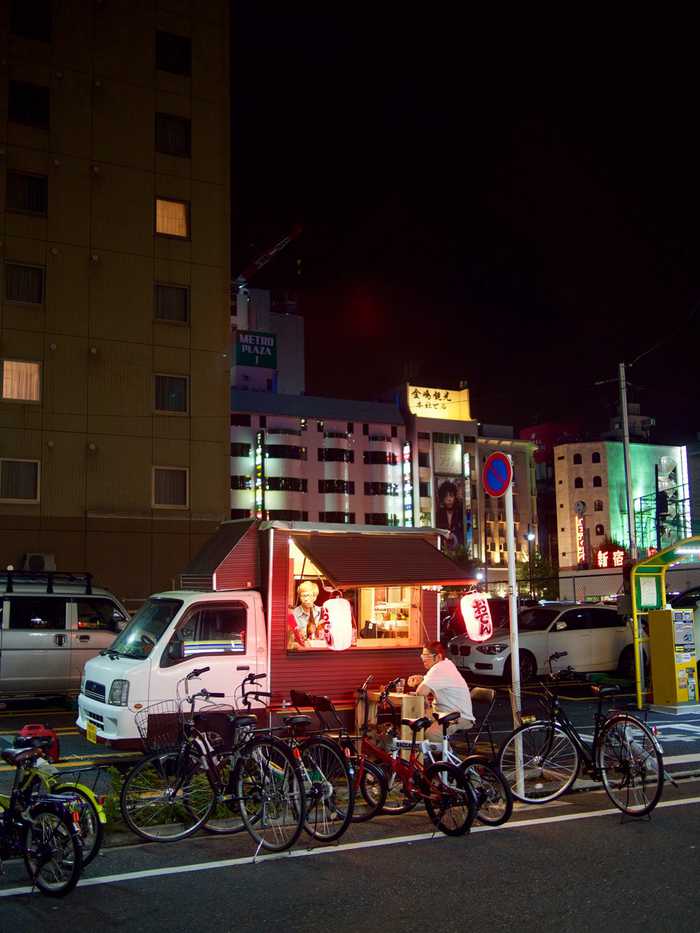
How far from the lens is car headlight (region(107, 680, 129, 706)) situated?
10258mm

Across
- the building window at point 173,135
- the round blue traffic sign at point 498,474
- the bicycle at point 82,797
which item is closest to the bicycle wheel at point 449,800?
the bicycle at point 82,797

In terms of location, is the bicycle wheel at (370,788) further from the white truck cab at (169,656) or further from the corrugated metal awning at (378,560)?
the corrugated metal awning at (378,560)

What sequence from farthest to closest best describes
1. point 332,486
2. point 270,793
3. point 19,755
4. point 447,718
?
point 332,486 < point 447,718 < point 270,793 < point 19,755

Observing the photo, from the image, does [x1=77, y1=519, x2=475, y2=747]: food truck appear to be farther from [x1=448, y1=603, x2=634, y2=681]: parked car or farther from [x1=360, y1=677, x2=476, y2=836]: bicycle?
[x1=448, y1=603, x2=634, y2=681]: parked car

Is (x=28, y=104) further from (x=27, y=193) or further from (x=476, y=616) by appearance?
(x=476, y=616)

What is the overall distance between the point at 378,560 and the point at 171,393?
1718cm

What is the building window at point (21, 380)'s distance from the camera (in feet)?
84.1

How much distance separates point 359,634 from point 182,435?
52.6ft

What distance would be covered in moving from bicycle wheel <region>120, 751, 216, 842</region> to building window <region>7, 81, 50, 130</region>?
24.2 metres

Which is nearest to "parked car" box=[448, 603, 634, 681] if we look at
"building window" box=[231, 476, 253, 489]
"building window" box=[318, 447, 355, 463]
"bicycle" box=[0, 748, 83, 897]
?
"bicycle" box=[0, 748, 83, 897]

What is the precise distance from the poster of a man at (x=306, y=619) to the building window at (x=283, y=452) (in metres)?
69.4

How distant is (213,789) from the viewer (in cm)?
791

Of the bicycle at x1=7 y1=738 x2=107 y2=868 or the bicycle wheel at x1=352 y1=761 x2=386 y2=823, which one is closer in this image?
the bicycle at x1=7 y1=738 x2=107 y2=868

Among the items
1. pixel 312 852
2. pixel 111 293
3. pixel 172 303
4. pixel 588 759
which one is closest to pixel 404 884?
pixel 312 852
